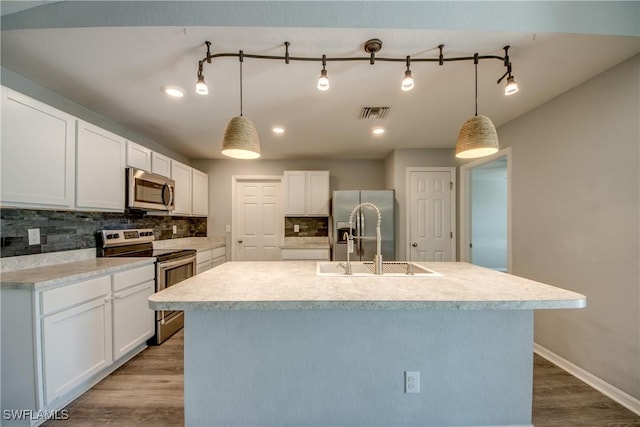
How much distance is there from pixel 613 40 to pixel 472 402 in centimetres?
233

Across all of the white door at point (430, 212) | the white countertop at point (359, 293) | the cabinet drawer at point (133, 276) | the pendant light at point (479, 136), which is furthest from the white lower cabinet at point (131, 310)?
the white door at point (430, 212)

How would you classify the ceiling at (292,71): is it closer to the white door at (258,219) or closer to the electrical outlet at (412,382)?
the white door at (258,219)

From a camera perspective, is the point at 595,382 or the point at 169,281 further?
the point at 169,281

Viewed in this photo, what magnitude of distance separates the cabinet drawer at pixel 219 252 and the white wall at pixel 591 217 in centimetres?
399

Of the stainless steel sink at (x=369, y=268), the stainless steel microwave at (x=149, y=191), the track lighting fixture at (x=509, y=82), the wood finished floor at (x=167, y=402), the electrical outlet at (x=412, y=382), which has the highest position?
the track lighting fixture at (x=509, y=82)

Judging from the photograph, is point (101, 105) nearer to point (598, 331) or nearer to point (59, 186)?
point (59, 186)

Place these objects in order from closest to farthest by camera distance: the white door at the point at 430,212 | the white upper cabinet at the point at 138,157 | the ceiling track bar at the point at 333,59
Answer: the ceiling track bar at the point at 333,59, the white upper cabinet at the point at 138,157, the white door at the point at 430,212

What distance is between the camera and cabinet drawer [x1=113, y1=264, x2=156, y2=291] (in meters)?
2.04

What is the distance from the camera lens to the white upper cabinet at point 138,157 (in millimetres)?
2594

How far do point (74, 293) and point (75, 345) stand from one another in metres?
0.36

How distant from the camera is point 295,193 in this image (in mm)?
4223

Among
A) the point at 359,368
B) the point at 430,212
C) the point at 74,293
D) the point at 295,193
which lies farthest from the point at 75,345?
the point at 430,212

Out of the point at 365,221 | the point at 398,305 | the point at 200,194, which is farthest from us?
the point at 200,194

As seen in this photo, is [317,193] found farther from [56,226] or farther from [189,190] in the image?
[56,226]
